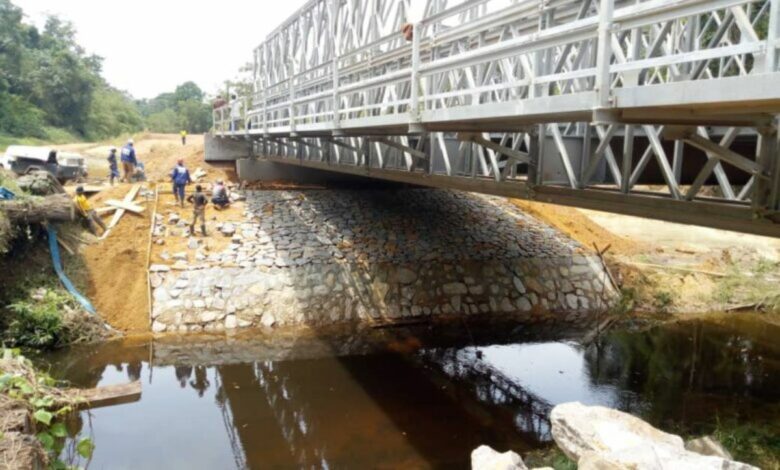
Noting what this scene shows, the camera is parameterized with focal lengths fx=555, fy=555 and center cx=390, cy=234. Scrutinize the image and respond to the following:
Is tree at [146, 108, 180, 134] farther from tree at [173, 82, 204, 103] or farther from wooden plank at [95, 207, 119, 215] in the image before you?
wooden plank at [95, 207, 119, 215]

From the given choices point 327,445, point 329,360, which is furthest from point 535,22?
point 329,360

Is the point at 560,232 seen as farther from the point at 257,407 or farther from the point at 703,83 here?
the point at 703,83

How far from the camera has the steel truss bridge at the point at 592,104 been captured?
14.1 feet

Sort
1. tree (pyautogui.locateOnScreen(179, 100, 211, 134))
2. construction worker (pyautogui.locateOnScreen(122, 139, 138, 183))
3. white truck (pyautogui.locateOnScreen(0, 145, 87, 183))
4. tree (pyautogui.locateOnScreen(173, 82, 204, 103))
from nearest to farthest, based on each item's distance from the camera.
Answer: white truck (pyautogui.locateOnScreen(0, 145, 87, 183)), construction worker (pyautogui.locateOnScreen(122, 139, 138, 183)), tree (pyautogui.locateOnScreen(179, 100, 211, 134)), tree (pyautogui.locateOnScreen(173, 82, 204, 103))

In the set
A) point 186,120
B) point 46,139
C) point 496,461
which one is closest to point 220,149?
point 496,461

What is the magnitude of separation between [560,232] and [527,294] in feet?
15.3

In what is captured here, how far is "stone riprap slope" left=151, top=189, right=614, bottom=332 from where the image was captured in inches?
672

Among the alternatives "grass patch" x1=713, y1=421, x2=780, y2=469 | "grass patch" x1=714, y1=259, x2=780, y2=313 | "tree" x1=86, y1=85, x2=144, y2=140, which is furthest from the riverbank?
"tree" x1=86, y1=85, x2=144, y2=140

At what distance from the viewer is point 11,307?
1456 cm

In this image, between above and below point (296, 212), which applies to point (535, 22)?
above

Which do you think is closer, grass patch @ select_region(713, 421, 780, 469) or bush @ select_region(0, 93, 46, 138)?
grass patch @ select_region(713, 421, 780, 469)

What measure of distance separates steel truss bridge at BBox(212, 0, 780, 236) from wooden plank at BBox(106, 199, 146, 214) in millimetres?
9408

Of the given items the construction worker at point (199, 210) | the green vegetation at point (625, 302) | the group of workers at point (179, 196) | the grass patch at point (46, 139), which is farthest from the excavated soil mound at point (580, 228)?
the grass patch at point (46, 139)

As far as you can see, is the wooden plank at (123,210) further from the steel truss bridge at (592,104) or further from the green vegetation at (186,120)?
the green vegetation at (186,120)
